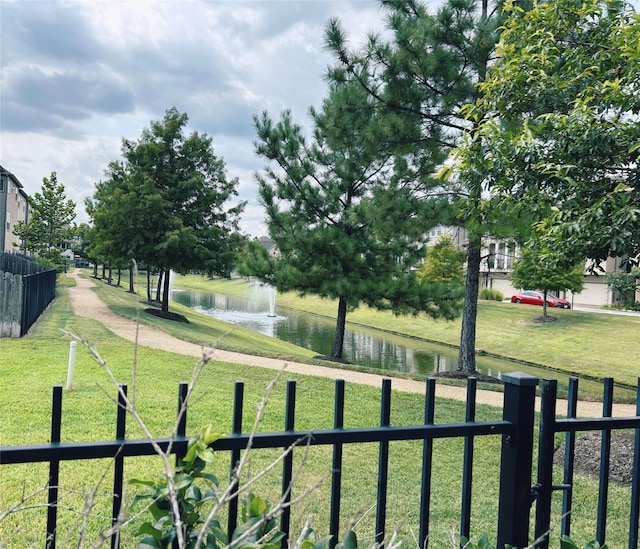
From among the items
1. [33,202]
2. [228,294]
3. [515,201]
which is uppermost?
[33,202]

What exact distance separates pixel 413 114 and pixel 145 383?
7.56m

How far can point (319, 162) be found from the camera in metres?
16.2

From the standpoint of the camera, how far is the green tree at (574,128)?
15.5 feet

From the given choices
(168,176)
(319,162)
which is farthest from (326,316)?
(319,162)

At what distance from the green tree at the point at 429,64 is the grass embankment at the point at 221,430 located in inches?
205

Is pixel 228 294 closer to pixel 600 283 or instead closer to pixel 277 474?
pixel 600 283

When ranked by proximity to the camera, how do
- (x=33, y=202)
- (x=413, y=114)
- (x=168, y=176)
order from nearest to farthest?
(x=413, y=114), (x=168, y=176), (x=33, y=202)

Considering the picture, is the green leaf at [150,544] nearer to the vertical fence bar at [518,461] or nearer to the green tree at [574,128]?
the vertical fence bar at [518,461]

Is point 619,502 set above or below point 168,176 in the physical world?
below

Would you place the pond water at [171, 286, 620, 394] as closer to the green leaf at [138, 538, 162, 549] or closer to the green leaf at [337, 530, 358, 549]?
the green leaf at [337, 530, 358, 549]

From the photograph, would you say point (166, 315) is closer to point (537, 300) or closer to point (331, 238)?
point (331, 238)

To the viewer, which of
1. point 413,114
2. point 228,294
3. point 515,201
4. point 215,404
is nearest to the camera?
point 515,201

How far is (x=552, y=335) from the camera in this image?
2783 centimetres

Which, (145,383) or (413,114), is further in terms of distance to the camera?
(413,114)
